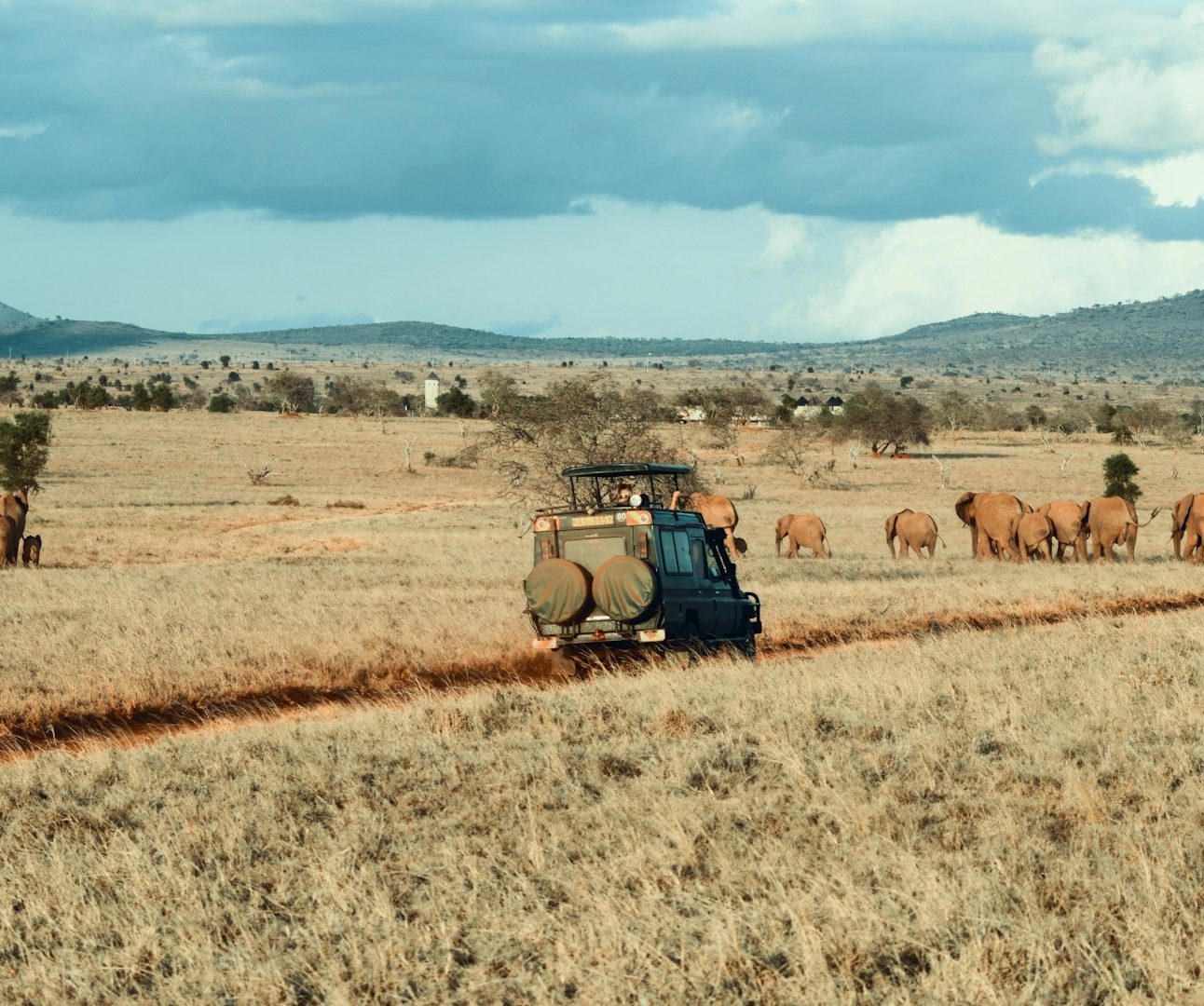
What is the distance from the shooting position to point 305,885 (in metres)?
7.16

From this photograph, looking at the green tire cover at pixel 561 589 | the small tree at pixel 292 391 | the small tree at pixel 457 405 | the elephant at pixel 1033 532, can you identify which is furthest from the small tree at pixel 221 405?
the green tire cover at pixel 561 589

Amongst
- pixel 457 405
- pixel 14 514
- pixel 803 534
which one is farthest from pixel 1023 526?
pixel 457 405

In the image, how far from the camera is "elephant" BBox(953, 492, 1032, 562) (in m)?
30.8

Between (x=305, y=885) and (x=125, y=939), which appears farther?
(x=305, y=885)

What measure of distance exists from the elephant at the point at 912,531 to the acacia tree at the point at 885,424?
43901mm

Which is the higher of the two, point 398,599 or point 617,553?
Answer: point 617,553

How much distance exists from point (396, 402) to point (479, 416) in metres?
15.3

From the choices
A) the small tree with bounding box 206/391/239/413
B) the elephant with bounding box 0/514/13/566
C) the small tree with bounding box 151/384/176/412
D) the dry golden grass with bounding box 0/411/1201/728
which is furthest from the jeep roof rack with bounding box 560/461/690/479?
the small tree with bounding box 151/384/176/412

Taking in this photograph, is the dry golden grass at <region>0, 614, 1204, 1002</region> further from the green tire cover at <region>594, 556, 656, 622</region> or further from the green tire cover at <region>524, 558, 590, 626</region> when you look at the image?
the green tire cover at <region>524, 558, 590, 626</region>

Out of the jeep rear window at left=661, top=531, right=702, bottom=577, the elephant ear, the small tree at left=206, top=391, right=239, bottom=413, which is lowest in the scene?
the elephant ear

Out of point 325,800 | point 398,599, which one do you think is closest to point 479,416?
point 398,599

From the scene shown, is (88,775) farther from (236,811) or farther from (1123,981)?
(1123,981)

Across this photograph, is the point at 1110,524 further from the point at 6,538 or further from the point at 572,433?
the point at 6,538

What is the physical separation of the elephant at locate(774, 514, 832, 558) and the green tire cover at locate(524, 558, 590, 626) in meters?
17.0
